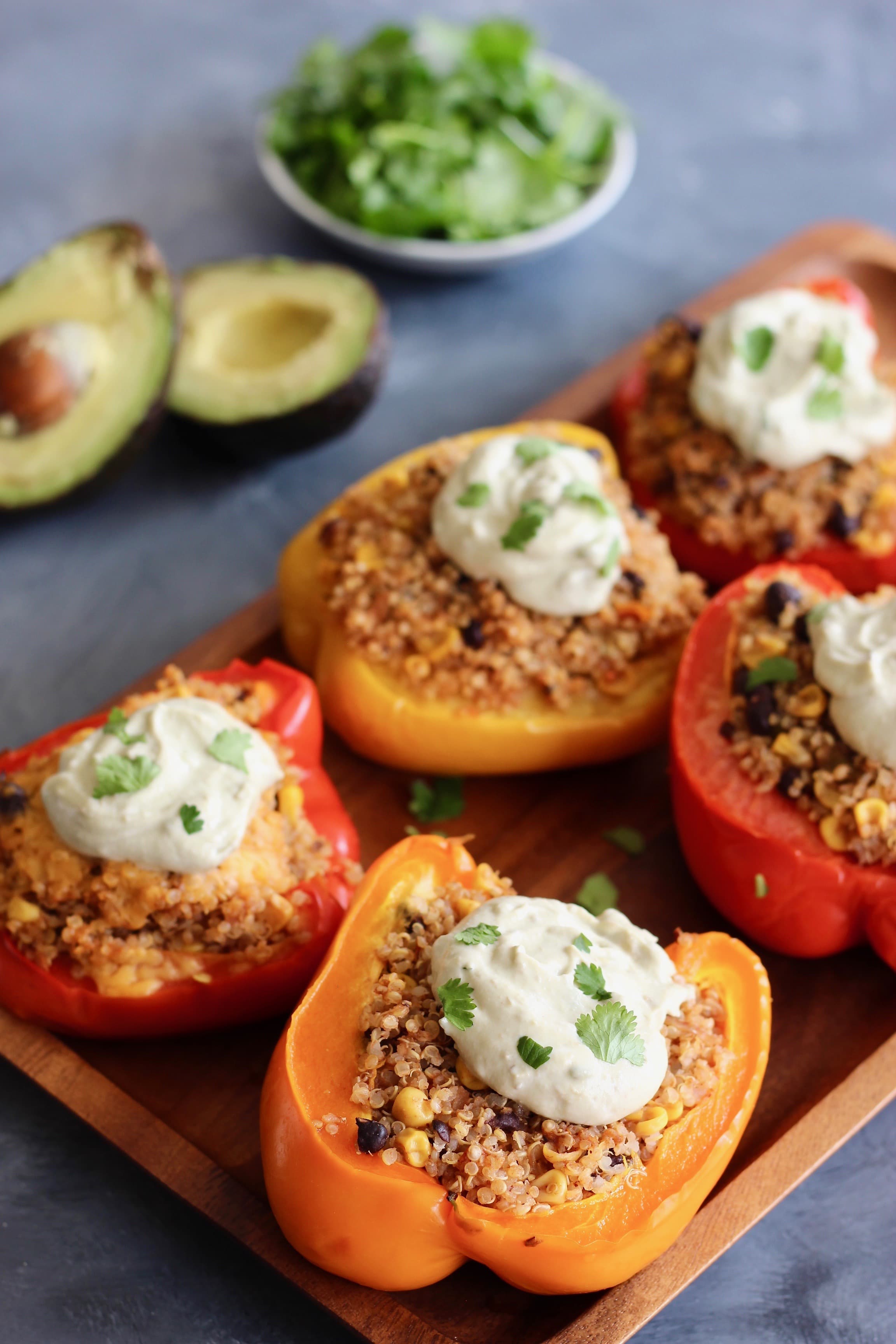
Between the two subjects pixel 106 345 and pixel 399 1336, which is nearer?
pixel 399 1336

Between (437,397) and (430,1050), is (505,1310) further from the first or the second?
(437,397)

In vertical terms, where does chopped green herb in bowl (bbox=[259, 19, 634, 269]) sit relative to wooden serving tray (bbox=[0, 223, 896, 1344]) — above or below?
above

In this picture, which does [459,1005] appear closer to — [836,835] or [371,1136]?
[371,1136]

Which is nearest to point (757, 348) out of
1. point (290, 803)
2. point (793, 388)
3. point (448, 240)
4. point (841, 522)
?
point (793, 388)

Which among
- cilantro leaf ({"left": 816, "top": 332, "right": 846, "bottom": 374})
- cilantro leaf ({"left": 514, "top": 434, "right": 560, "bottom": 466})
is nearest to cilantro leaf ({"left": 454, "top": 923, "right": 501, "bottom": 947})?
cilantro leaf ({"left": 514, "top": 434, "right": 560, "bottom": 466})

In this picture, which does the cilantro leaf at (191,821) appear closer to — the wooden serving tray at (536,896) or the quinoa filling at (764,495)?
the wooden serving tray at (536,896)

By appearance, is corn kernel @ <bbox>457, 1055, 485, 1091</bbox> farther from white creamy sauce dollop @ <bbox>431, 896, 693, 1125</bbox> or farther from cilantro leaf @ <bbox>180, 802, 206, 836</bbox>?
cilantro leaf @ <bbox>180, 802, 206, 836</bbox>

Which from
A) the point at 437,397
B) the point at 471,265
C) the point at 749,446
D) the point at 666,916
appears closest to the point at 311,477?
the point at 437,397
